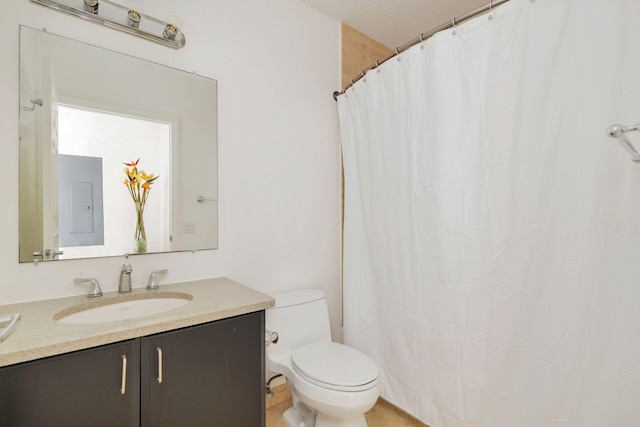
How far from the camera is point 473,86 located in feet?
4.38

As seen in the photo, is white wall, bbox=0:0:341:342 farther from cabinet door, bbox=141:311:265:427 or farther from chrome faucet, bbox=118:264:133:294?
cabinet door, bbox=141:311:265:427

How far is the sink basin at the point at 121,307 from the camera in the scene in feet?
3.83

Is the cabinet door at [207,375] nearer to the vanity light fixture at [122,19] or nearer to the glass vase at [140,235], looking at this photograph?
the glass vase at [140,235]

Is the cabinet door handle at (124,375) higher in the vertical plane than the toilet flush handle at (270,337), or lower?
higher

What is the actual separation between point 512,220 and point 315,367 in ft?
3.52

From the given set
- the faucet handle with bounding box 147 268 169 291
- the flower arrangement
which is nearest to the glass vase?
the flower arrangement

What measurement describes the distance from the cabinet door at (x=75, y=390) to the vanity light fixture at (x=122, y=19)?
1317 mm

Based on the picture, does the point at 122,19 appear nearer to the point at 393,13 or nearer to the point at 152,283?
the point at 152,283

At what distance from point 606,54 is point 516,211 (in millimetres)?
571

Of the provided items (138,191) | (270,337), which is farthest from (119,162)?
(270,337)

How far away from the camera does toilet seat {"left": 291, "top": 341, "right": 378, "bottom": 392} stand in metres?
1.34

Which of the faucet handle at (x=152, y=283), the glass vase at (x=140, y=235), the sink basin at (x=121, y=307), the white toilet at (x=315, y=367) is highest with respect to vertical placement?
the glass vase at (x=140, y=235)

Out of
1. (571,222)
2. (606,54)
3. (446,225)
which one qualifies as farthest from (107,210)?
(606,54)

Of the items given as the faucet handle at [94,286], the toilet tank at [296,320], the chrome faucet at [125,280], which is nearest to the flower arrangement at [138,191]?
the chrome faucet at [125,280]
